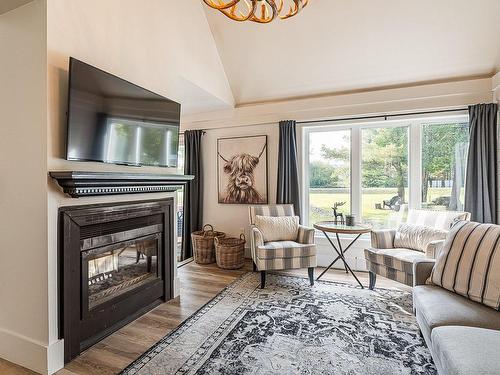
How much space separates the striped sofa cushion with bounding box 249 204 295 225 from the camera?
13.0ft

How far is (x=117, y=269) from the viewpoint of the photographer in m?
2.55

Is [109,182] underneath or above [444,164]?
underneath

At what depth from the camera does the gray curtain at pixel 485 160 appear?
3318mm

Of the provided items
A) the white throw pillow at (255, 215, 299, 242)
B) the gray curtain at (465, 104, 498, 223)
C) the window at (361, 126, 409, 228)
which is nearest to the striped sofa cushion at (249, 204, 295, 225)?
the white throw pillow at (255, 215, 299, 242)

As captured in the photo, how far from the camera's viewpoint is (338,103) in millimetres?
4023

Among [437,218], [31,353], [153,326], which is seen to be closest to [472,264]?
[437,218]

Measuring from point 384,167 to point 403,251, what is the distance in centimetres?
135

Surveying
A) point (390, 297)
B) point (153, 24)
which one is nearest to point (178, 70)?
point (153, 24)

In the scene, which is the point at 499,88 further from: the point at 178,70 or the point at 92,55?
the point at 92,55

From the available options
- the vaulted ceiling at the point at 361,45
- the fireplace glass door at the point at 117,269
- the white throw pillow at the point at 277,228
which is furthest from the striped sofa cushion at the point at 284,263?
the vaulted ceiling at the point at 361,45

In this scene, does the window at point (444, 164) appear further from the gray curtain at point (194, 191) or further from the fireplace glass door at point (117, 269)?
the fireplace glass door at point (117, 269)

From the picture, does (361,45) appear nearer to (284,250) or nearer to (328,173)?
(328,173)

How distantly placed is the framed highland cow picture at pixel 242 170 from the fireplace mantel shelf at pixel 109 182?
1.76 m

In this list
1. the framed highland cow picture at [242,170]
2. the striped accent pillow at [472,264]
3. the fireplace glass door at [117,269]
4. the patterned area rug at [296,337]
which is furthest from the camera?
the framed highland cow picture at [242,170]
